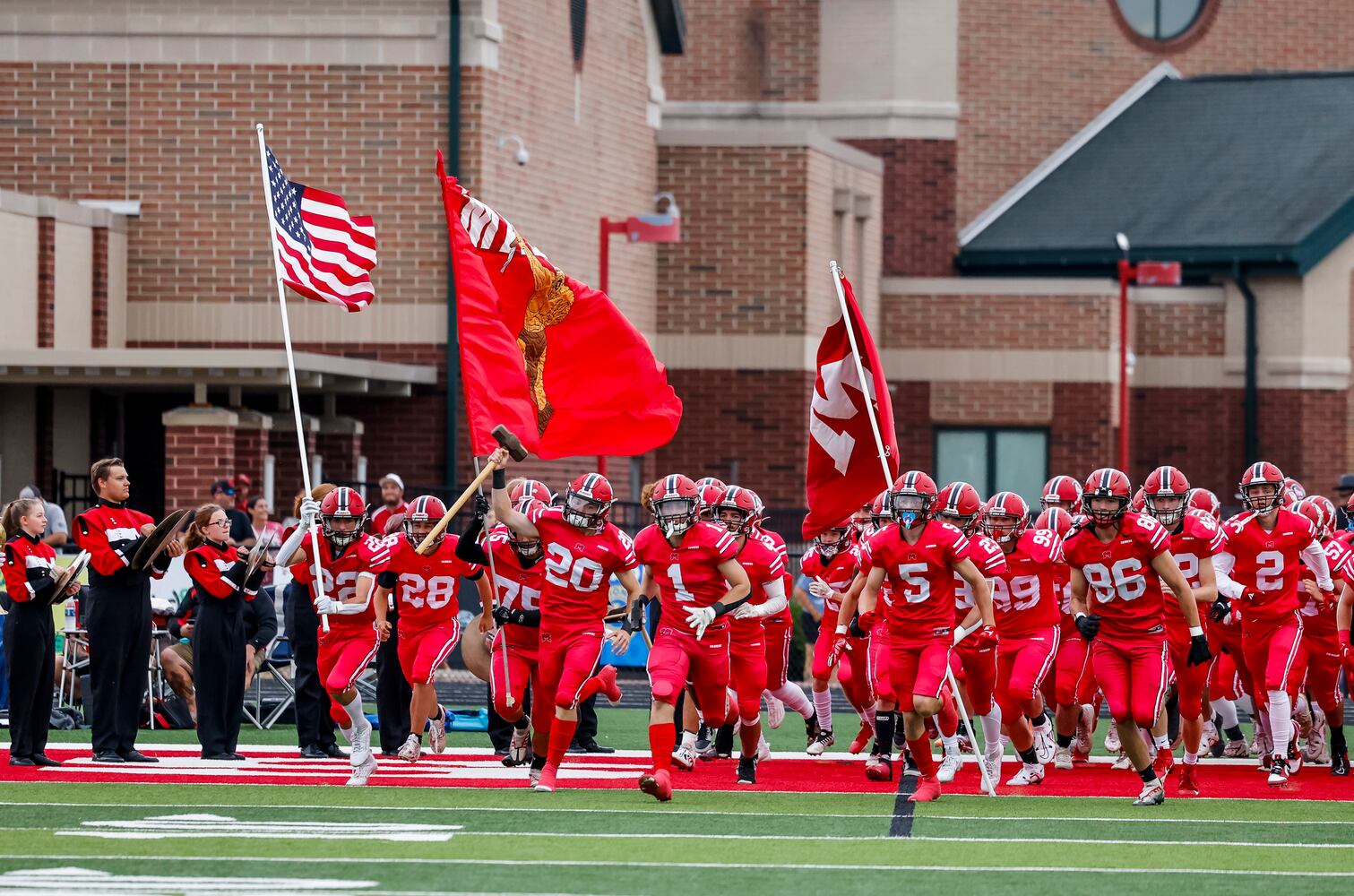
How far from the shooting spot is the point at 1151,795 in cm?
1351

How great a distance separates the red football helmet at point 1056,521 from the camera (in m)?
14.9

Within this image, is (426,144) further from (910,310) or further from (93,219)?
(910,310)

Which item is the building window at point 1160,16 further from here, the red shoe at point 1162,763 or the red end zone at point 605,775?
the red shoe at point 1162,763

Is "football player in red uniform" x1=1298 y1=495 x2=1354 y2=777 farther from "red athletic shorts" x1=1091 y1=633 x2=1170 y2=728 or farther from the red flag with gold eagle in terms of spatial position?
the red flag with gold eagle

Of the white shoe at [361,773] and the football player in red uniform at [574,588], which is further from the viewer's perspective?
the white shoe at [361,773]

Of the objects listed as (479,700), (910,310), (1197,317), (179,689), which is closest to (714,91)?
(910,310)

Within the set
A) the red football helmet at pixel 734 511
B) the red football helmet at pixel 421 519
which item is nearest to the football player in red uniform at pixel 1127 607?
the red football helmet at pixel 734 511

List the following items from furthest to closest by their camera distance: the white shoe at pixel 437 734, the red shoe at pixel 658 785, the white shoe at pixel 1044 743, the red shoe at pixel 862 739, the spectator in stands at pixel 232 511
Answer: the spectator in stands at pixel 232 511
the red shoe at pixel 862 739
the white shoe at pixel 437 734
the white shoe at pixel 1044 743
the red shoe at pixel 658 785

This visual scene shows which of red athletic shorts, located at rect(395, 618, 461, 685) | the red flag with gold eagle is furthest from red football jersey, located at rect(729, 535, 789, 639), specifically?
red athletic shorts, located at rect(395, 618, 461, 685)

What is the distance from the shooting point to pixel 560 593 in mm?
13812

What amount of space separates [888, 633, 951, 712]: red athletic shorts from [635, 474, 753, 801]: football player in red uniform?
94 cm

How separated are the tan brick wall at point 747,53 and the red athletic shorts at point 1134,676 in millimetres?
24233

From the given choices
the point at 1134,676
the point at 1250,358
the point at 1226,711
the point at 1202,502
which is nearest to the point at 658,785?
the point at 1134,676

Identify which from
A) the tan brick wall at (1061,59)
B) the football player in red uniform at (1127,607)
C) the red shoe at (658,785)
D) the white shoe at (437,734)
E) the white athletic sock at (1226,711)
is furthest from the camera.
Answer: the tan brick wall at (1061,59)
